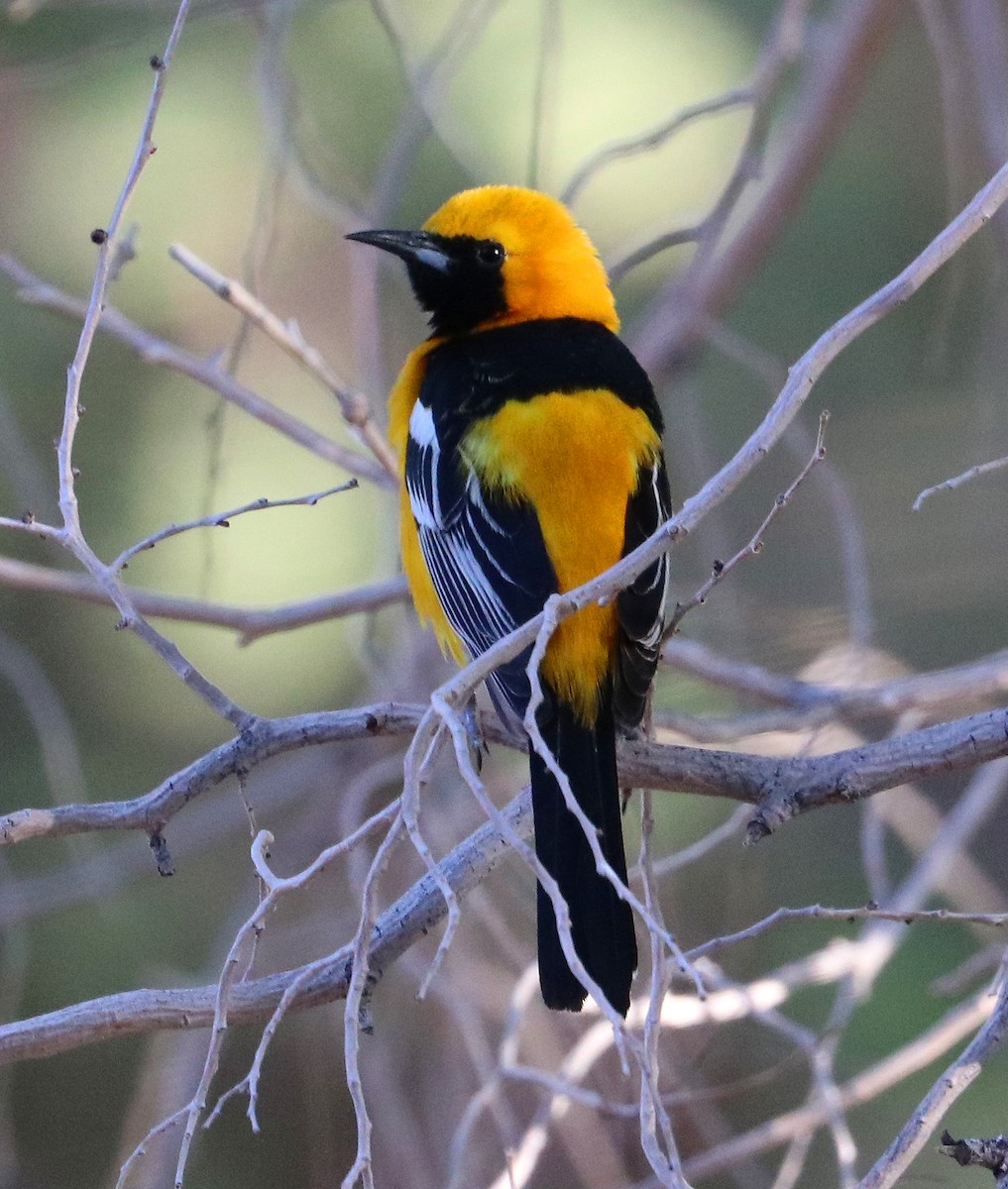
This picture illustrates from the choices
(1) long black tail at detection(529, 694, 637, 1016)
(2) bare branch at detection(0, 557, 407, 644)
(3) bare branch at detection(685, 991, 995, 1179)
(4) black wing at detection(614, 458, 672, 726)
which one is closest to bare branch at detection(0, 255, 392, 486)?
(2) bare branch at detection(0, 557, 407, 644)

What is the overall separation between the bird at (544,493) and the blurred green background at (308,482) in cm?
90

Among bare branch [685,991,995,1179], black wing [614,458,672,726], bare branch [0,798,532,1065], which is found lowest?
bare branch [685,991,995,1179]

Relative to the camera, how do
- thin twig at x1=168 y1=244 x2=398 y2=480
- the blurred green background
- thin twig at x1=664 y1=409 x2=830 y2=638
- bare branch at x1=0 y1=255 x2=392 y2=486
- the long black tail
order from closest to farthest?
thin twig at x1=664 y1=409 x2=830 y2=638 < the long black tail < thin twig at x1=168 y1=244 x2=398 y2=480 < bare branch at x1=0 y1=255 x2=392 y2=486 < the blurred green background

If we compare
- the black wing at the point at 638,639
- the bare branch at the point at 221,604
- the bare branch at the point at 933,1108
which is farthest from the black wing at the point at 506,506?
the bare branch at the point at 933,1108

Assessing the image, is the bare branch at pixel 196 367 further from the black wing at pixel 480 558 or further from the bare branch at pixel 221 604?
the black wing at pixel 480 558

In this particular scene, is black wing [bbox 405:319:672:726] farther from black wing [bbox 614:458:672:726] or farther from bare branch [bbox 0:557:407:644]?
bare branch [bbox 0:557:407:644]

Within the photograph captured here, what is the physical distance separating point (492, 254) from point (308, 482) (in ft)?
5.93

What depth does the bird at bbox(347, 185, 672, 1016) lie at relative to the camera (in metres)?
2.48

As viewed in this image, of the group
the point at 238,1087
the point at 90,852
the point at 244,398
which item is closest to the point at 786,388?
the point at 238,1087

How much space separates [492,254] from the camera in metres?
3.54

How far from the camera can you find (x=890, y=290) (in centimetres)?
185

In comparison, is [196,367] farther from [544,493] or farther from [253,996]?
[253,996]

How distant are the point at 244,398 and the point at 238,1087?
1873mm

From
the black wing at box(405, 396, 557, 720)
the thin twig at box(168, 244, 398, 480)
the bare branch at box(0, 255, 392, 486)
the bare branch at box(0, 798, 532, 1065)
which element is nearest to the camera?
the bare branch at box(0, 798, 532, 1065)
